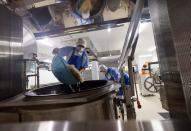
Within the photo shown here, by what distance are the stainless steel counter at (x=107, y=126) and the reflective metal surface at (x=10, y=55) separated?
0.69 m

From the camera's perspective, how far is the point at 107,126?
1.56ft

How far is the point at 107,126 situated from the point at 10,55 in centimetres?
111

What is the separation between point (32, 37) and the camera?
69.7 inches

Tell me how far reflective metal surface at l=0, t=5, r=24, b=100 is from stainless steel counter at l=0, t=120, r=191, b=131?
690 millimetres

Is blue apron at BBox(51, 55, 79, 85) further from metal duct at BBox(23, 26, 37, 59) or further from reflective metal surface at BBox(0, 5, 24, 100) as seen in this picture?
metal duct at BBox(23, 26, 37, 59)

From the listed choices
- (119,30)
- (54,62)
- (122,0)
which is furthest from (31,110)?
(119,30)

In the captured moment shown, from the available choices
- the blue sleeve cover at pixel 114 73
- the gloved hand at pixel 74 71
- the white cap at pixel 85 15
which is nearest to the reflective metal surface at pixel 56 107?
the gloved hand at pixel 74 71

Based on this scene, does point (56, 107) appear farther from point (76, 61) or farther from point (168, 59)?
point (168, 59)

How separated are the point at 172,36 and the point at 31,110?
2.63ft

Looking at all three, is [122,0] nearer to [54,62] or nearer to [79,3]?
[79,3]

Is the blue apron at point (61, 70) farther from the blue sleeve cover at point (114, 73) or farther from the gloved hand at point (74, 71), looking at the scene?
the blue sleeve cover at point (114, 73)

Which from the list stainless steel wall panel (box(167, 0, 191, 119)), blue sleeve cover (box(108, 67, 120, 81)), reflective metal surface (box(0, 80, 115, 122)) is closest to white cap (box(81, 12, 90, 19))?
reflective metal surface (box(0, 80, 115, 122))

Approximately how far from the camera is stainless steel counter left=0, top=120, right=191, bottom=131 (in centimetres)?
43

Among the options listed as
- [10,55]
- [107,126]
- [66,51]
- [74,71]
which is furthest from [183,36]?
[10,55]
